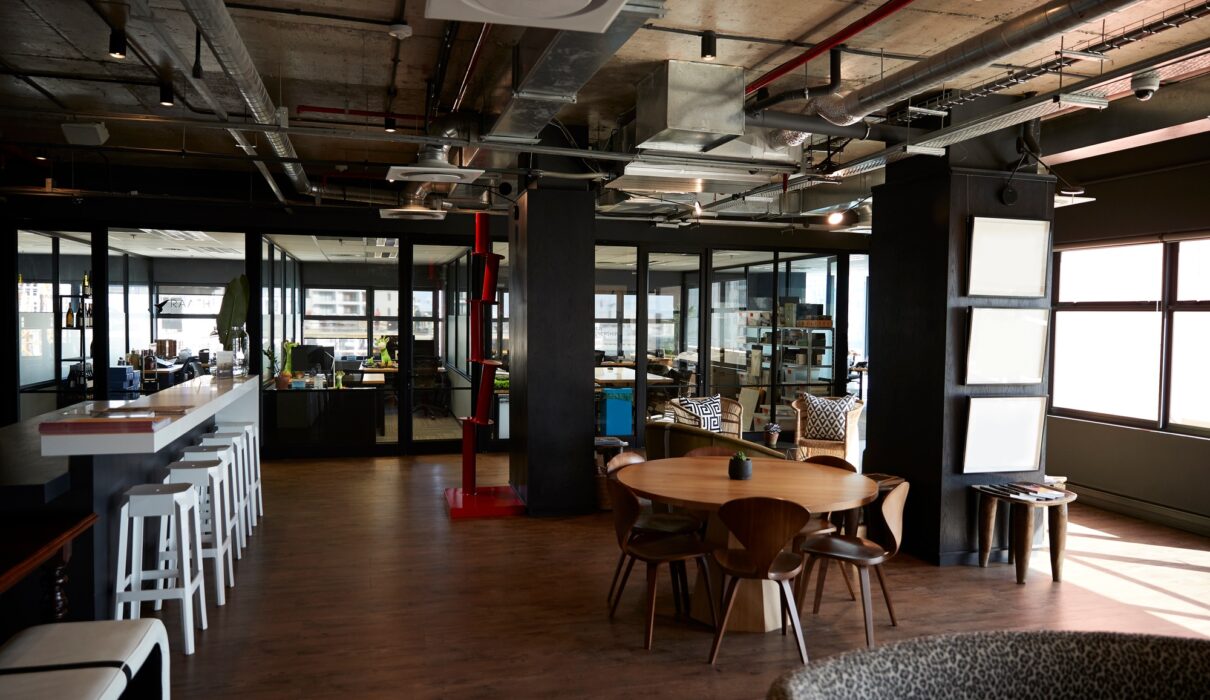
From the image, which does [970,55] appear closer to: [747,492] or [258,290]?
[747,492]

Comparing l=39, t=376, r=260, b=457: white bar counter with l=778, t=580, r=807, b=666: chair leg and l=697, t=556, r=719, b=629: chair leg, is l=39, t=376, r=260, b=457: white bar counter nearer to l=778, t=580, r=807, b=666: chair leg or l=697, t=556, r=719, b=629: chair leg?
l=697, t=556, r=719, b=629: chair leg

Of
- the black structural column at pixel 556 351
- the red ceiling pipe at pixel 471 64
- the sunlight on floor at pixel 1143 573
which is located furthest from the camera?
the black structural column at pixel 556 351

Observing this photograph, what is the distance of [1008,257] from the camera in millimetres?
5504

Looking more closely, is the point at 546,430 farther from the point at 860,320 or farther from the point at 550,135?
the point at 860,320

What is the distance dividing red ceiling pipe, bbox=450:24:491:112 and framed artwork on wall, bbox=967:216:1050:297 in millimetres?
3511

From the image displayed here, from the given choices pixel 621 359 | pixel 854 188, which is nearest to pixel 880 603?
pixel 854 188

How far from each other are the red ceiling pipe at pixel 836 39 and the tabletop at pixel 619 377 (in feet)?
16.9

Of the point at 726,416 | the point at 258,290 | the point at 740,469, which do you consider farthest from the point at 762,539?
the point at 258,290

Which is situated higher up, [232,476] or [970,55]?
[970,55]

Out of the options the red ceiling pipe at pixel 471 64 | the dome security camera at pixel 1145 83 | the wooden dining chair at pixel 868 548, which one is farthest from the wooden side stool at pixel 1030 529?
the red ceiling pipe at pixel 471 64

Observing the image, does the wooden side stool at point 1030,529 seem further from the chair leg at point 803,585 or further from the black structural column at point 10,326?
the black structural column at point 10,326

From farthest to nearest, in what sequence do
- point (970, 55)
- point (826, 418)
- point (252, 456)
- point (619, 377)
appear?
point (619, 377), point (826, 418), point (252, 456), point (970, 55)

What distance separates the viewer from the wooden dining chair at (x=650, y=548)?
4.03 metres

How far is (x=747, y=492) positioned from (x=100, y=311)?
759cm
